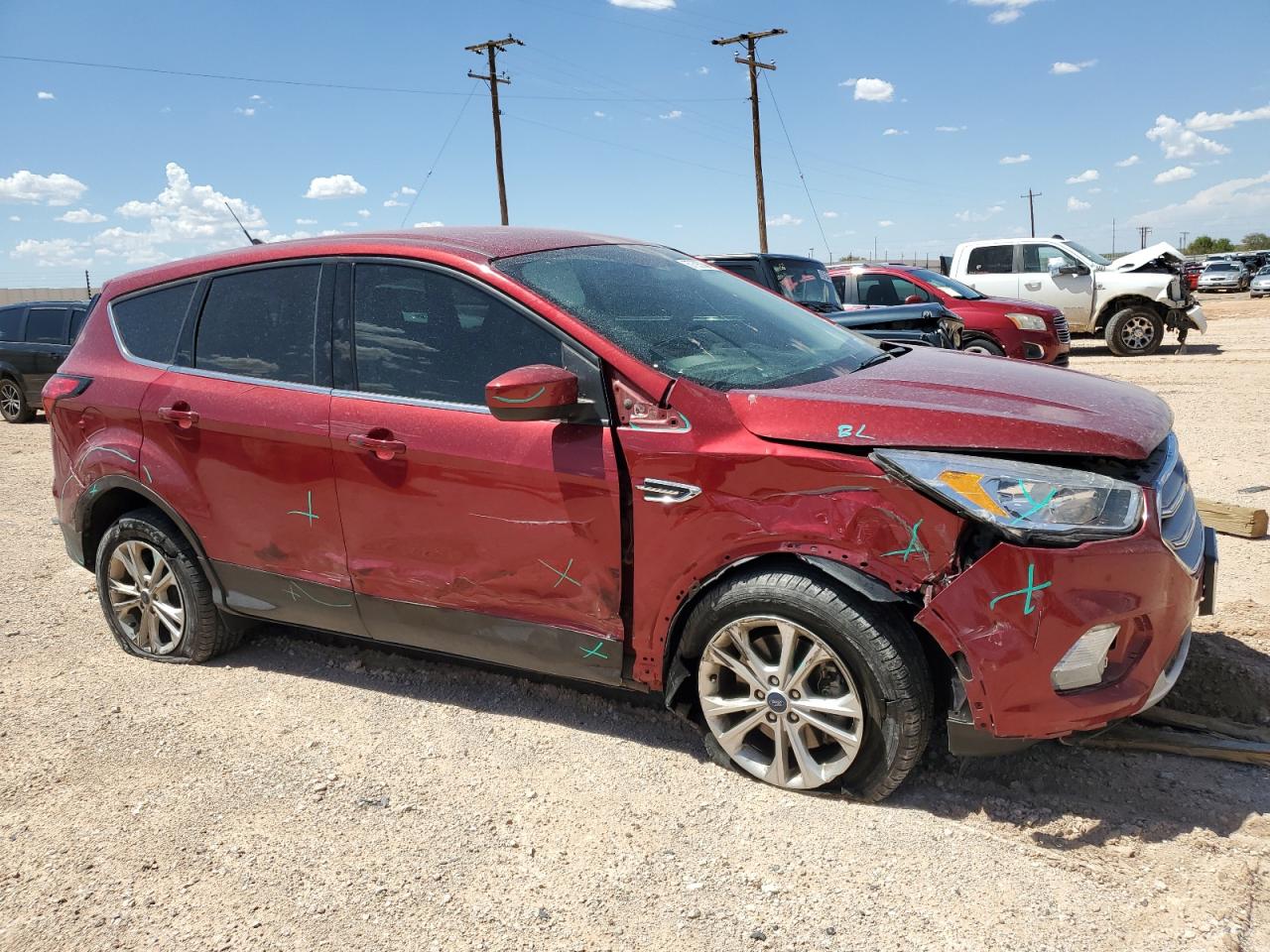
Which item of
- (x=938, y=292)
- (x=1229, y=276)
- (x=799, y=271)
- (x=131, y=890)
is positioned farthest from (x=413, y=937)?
(x=1229, y=276)

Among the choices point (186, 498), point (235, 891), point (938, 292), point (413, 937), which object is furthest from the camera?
point (938, 292)

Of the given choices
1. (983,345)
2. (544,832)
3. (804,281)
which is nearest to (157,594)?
(544,832)

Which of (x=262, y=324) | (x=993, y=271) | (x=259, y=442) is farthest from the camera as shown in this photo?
(x=993, y=271)

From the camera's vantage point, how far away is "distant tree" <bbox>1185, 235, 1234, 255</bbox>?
86812 millimetres

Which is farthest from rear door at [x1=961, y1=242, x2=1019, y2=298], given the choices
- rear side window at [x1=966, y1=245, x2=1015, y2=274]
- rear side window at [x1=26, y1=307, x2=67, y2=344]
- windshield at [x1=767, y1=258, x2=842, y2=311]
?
rear side window at [x1=26, y1=307, x2=67, y2=344]

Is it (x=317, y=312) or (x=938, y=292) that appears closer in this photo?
(x=317, y=312)

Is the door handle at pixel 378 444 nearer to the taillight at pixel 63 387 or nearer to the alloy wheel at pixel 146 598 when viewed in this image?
the alloy wheel at pixel 146 598

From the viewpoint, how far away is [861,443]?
2770mm

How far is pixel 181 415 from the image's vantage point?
4.02m

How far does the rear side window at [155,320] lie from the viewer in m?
4.22

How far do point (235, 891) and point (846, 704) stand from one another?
1.82 meters

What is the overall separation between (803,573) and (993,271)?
15.6 metres

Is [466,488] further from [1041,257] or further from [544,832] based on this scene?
[1041,257]

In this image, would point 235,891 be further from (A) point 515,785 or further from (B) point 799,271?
(B) point 799,271
